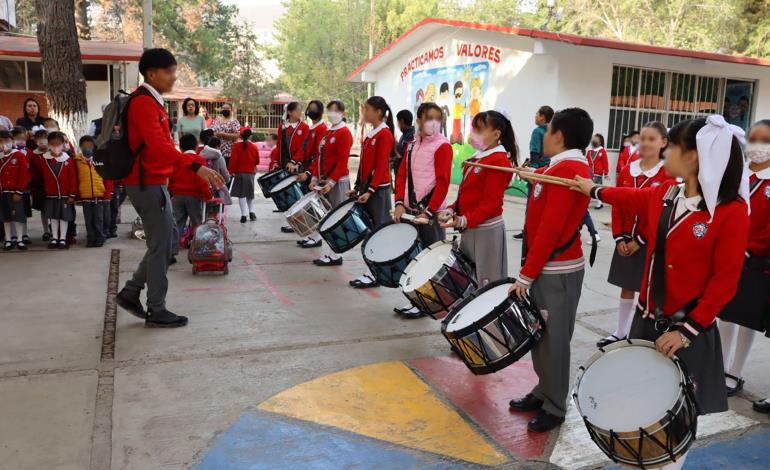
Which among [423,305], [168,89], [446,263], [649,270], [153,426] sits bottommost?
[153,426]

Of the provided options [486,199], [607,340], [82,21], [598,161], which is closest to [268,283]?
[486,199]

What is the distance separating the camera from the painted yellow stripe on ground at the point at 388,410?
323 cm

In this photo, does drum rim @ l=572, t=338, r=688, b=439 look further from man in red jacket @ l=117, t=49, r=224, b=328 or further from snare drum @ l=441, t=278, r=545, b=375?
man in red jacket @ l=117, t=49, r=224, b=328

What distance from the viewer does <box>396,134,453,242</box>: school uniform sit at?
502 cm

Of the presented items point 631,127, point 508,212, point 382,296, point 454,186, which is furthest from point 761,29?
point 382,296

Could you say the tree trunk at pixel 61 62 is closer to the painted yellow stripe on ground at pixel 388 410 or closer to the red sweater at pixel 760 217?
the painted yellow stripe on ground at pixel 388 410

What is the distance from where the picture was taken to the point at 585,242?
29.4 feet

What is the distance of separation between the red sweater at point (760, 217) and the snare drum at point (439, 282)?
1641mm

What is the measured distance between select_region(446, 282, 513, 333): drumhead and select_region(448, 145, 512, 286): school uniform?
920 millimetres

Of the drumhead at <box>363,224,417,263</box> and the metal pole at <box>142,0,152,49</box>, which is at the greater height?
the metal pole at <box>142,0,152,49</box>

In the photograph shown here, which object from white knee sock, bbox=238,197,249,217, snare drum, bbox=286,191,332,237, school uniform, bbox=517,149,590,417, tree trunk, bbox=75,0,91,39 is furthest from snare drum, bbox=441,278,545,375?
tree trunk, bbox=75,0,91,39

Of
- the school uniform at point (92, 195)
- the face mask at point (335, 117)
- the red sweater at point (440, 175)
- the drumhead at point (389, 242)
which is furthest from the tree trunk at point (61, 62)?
the red sweater at point (440, 175)

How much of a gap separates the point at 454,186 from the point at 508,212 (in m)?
4.83

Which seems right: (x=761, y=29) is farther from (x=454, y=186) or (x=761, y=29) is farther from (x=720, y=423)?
(x=720, y=423)
